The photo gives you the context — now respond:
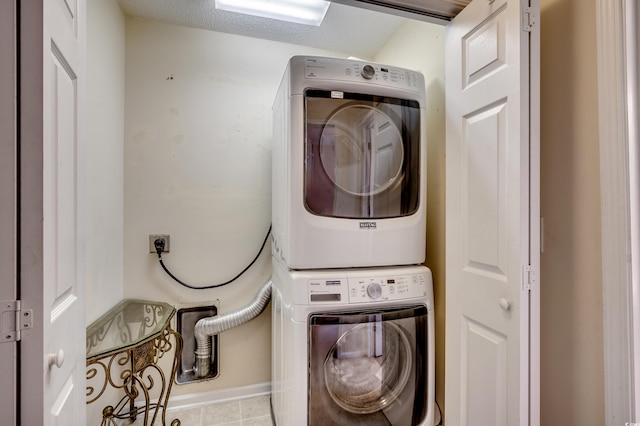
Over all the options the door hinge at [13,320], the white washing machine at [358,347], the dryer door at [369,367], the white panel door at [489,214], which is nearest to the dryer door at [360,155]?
the white panel door at [489,214]

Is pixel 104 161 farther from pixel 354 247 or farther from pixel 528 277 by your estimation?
pixel 528 277

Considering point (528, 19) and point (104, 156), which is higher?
point (528, 19)

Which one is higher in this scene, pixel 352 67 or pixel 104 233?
pixel 352 67

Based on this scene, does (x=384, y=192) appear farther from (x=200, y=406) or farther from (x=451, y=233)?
(x=200, y=406)

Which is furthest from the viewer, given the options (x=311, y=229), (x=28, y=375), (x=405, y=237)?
(x=405, y=237)

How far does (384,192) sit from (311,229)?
1.32 feet

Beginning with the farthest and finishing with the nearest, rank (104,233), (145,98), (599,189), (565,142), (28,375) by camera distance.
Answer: (145,98), (104,233), (565,142), (599,189), (28,375)

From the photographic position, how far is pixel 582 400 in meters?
0.94

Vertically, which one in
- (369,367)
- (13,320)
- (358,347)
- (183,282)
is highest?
(13,320)

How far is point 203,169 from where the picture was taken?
194cm

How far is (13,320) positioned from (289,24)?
6.47 feet

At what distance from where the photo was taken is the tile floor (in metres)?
1.76

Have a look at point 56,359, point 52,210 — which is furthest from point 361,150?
point 56,359

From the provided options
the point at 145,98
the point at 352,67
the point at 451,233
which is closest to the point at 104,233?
the point at 145,98
